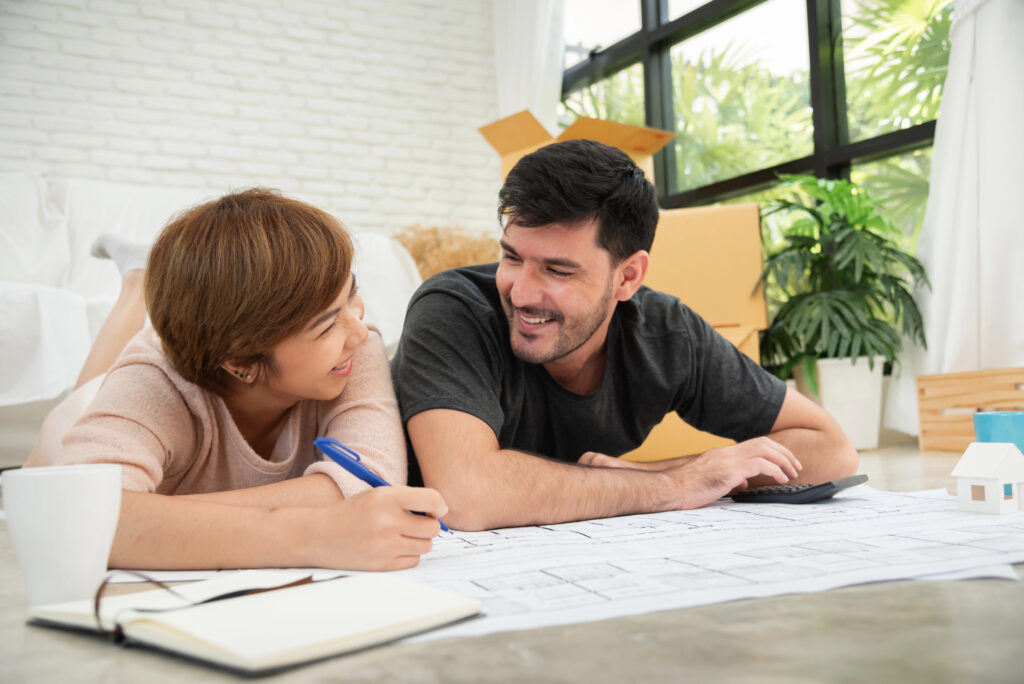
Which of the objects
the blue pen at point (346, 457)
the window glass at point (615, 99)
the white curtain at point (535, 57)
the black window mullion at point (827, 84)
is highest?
the white curtain at point (535, 57)

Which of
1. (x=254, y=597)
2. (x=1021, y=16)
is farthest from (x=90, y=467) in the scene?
(x=1021, y=16)

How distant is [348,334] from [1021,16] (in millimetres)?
2603

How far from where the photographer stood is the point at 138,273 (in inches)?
Answer: 74.4

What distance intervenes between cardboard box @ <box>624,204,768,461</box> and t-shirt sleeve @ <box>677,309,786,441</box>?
4.05 ft

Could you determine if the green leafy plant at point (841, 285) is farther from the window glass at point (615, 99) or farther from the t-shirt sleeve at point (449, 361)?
the t-shirt sleeve at point (449, 361)

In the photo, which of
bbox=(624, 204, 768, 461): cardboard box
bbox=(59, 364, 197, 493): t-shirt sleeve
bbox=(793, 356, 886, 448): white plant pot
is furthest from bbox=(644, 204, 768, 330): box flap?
bbox=(59, 364, 197, 493): t-shirt sleeve

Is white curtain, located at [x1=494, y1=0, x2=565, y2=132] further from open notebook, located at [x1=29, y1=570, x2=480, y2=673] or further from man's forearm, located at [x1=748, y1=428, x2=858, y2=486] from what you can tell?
open notebook, located at [x1=29, y1=570, x2=480, y2=673]

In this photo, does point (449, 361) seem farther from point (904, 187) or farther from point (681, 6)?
point (681, 6)

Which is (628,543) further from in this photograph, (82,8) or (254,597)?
(82,8)

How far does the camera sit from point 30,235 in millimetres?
3285

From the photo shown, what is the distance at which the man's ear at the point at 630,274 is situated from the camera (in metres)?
1.45

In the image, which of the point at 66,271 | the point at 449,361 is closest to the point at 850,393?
the point at 449,361

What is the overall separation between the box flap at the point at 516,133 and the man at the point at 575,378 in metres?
1.45

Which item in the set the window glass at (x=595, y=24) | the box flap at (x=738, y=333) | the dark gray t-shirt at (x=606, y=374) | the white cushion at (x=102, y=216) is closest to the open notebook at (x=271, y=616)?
the dark gray t-shirt at (x=606, y=374)
